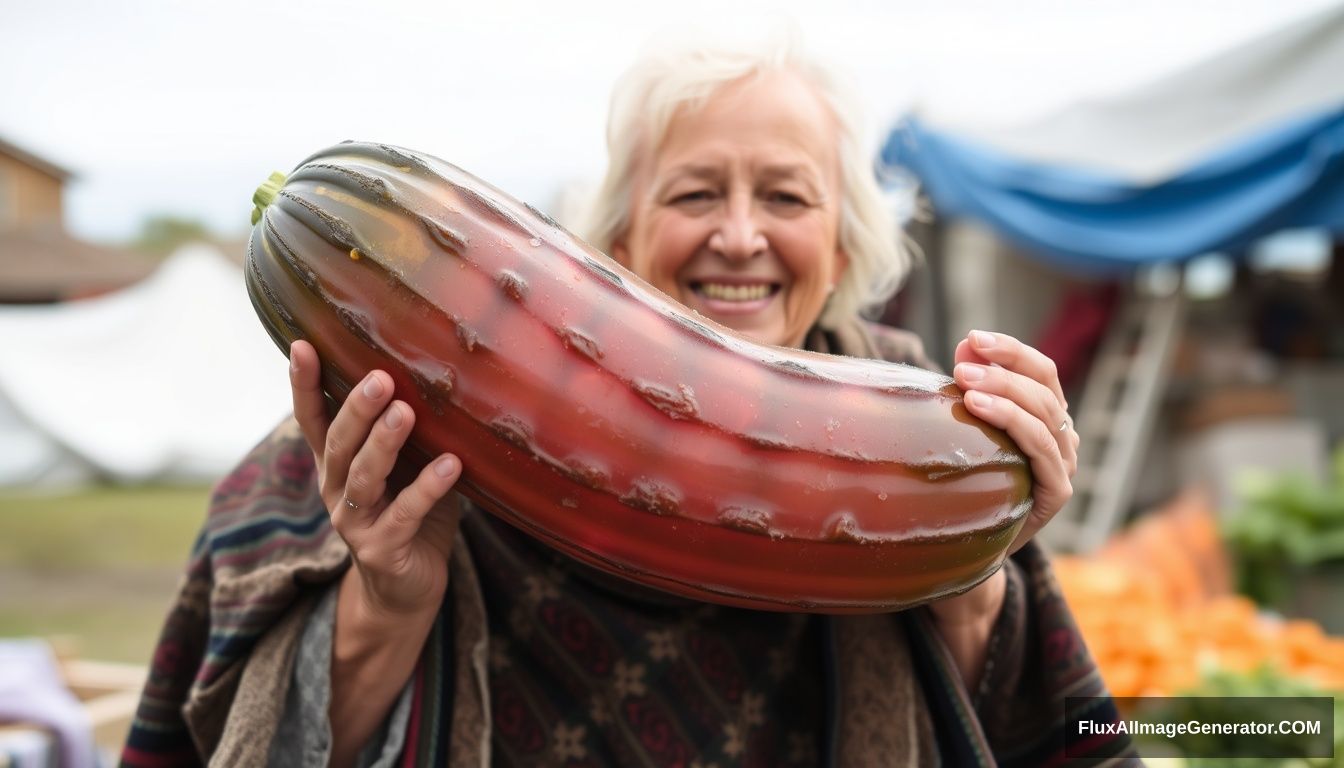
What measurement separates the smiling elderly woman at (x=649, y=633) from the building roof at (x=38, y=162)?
37.1 meters

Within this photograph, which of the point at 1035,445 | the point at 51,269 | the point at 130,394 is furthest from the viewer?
the point at 51,269

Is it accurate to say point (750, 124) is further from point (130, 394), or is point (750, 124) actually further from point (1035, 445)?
point (130, 394)

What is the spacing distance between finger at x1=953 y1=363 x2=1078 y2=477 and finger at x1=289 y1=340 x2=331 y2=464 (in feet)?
2.74

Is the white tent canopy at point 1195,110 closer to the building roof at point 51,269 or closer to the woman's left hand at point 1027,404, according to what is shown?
the woman's left hand at point 1027,404

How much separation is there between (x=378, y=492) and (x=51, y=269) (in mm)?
29772

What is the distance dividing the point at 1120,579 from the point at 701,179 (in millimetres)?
4193

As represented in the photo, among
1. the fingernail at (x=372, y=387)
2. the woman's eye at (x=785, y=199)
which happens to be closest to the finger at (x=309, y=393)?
the fingernail at (x=372, y=387)

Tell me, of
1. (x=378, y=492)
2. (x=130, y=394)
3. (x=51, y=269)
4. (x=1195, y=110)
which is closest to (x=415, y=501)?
(x=378, y=492)

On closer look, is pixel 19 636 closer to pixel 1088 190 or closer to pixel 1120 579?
pixel 1120 579

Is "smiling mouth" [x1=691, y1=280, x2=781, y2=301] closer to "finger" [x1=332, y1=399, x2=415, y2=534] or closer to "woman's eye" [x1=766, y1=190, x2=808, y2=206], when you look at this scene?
"woman's eye" [x1=766, y1=190, x2=808, y2=206]

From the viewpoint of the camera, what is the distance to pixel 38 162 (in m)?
33.6

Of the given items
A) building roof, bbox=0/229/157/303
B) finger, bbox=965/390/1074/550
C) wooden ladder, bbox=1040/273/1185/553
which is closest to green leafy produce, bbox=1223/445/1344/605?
wooden ladder, bbox=1040/273/1185/553

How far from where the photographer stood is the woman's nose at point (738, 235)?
151 cm

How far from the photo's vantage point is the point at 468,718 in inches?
57.0
